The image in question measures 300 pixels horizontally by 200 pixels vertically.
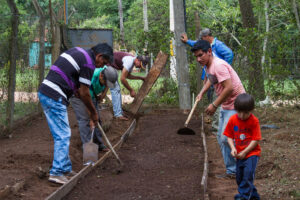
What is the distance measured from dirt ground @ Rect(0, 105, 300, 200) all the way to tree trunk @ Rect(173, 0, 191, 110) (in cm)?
148

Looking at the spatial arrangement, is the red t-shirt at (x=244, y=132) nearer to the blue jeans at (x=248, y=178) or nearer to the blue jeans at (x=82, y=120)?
the blue jeans at (x=248, y=178)

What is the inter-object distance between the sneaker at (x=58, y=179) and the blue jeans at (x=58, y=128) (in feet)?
0.15

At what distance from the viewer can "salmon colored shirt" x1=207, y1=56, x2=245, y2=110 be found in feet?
19.8

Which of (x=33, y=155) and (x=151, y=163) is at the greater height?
(x=33, y=155)

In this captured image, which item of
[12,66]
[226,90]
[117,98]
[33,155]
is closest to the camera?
[226,90]

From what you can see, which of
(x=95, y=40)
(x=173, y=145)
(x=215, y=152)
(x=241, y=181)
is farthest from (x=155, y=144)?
(x=95, y=40)

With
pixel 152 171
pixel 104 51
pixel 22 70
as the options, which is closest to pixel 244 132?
pixel 104 51

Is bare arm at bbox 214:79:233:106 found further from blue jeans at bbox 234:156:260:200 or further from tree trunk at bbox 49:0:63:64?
tree trunk at bbox 49:0:63:64

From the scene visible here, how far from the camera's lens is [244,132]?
512 cm

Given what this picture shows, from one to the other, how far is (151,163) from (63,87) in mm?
2204

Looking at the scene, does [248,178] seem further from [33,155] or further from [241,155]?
[33,155]

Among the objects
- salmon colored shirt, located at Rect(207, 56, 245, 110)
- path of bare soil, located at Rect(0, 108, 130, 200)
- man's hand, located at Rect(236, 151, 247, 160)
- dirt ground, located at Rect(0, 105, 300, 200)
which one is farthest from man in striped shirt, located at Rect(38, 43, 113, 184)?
man's hand, located at Rect(236, 151, 247, 160)

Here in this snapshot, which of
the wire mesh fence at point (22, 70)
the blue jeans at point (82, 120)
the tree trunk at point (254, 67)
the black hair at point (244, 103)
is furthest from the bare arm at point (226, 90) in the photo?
the tree trunk at point (254, 67)

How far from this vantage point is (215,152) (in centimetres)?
870
